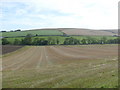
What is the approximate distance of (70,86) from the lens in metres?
10.6

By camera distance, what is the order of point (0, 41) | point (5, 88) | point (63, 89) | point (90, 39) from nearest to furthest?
point (63, 89) < point (5, 88) < point (0, 41) < point (90, 39)

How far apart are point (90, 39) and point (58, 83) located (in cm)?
10587

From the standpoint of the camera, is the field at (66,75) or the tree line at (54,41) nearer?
the field at (66,75)

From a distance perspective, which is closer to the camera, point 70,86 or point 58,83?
point 70,86

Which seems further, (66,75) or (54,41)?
(54,41)

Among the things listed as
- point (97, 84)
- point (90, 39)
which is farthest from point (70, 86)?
point (90, 39)

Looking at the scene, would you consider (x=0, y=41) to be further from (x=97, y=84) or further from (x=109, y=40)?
(x=97, y=84)

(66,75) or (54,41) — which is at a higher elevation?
(54,41)

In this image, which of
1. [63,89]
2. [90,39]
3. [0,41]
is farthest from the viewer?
[90,39]

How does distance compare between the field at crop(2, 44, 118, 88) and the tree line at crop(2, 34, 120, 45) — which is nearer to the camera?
the field at crop(2, 44, 118, 88)

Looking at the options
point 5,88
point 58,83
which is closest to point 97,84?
point 58,83

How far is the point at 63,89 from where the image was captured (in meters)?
10.1

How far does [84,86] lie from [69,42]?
99728 millimetres

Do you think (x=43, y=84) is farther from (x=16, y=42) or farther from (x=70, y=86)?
(x=16, y=42)
